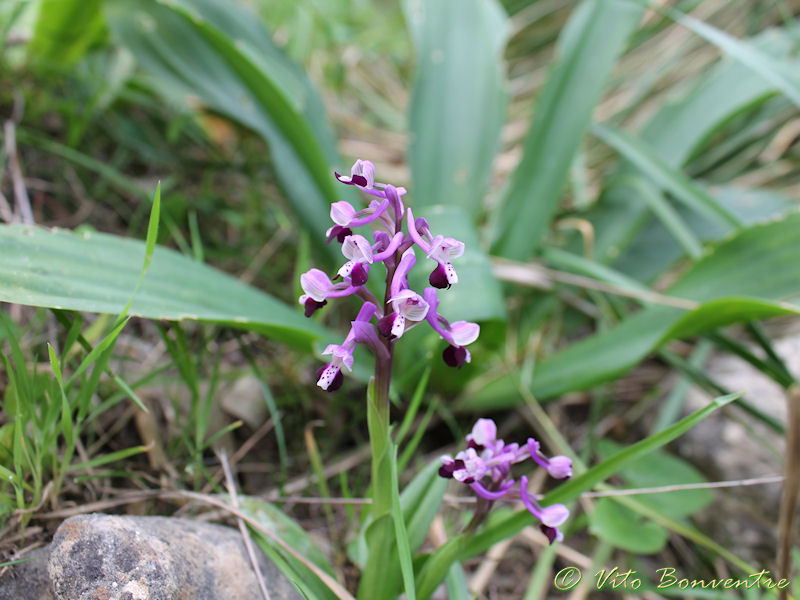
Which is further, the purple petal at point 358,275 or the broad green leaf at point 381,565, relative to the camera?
the broad green leaf at point 381,565

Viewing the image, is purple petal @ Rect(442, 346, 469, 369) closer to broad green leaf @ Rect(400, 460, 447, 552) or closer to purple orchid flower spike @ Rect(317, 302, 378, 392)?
purple orchid flower spike @ Rect(317, 302, 378, 392)

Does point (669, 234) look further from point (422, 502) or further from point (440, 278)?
point (440, 278)

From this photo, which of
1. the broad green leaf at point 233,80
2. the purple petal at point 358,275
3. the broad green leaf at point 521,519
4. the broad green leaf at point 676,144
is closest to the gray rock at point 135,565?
the broad green leaf at point 521,519

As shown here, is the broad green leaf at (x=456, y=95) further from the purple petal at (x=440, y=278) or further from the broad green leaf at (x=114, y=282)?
the purple petal at (x=440, y=278)

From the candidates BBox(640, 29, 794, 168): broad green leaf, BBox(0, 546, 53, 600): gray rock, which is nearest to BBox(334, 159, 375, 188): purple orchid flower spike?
BBox(0, 546, 53, 600): gray rock

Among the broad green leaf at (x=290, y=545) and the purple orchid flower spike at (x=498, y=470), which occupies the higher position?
the purple orchid flower spike at (x=498, y=470)

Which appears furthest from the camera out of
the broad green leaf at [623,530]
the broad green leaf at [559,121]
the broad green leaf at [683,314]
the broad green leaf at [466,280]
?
the broad green leaf at [559,121]
